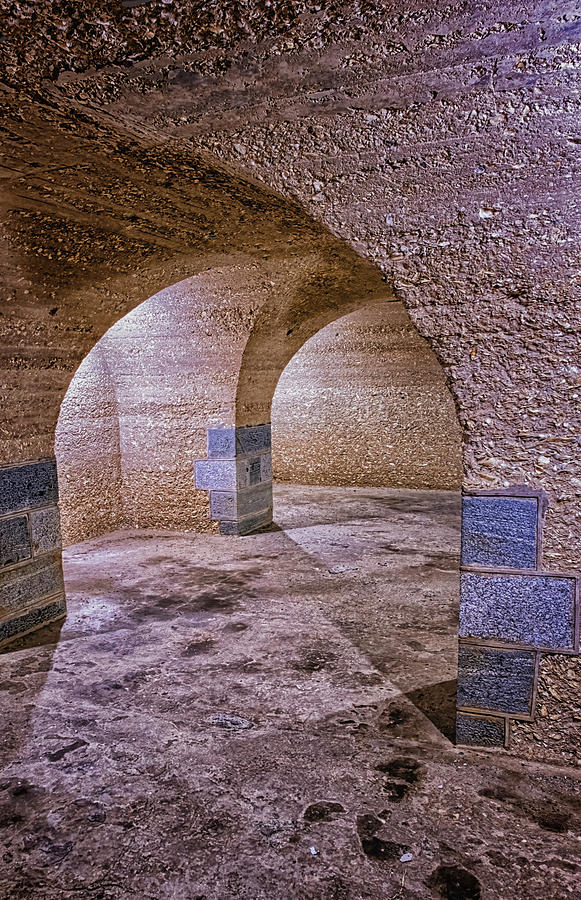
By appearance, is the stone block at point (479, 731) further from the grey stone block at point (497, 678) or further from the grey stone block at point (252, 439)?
the grey stone block at point (252, 439)

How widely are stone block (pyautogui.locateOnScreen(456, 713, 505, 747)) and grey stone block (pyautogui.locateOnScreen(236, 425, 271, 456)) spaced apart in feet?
12.2

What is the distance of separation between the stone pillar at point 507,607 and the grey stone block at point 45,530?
265 cm

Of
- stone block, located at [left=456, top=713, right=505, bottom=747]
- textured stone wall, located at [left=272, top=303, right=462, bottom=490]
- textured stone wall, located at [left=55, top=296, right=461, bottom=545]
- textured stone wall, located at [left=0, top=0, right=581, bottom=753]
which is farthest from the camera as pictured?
textured stone wall, located at [left=272, top=303, right=462, bottom=490]

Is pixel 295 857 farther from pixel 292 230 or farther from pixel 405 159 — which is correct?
pixel 292 230

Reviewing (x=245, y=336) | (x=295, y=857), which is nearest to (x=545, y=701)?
(x=295, y=857)

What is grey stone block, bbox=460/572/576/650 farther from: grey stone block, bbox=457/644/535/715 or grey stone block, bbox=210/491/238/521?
grey stone block, bbox=210/491/238/521

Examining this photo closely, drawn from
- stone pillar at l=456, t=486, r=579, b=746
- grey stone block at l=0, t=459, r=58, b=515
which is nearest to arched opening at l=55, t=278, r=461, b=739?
stone pillar at l=456, t=486, r=579, b=746

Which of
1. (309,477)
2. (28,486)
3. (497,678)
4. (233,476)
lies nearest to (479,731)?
(497,678)

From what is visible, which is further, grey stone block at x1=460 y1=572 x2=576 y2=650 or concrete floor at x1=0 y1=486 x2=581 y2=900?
grey stone block at x1=460 y1=572 x2=576 y2=650

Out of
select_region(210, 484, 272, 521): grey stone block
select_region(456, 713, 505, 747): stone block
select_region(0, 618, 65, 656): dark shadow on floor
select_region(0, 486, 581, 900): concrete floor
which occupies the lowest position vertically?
select_region(0, 618, 65, 656): dark shadow on floor

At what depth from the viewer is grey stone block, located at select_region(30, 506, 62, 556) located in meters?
3.80

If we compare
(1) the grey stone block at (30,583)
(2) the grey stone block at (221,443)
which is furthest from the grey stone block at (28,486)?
(2) the grey stone block at (221,443)

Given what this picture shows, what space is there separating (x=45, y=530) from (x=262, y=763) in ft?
7.16

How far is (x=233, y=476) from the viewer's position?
19.0 feet
